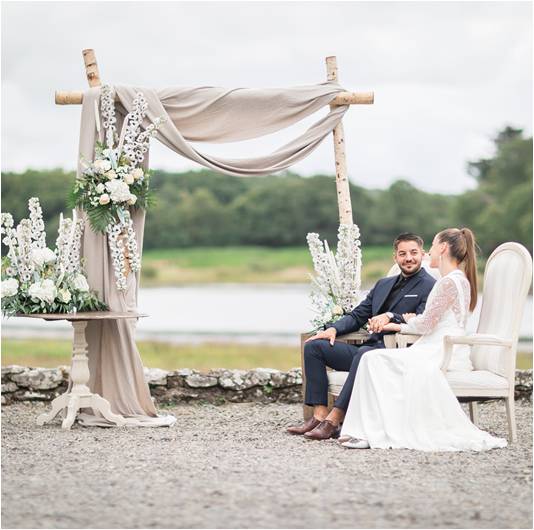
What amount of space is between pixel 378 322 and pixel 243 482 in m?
1.87

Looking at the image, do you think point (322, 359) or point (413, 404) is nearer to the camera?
point (413, 404)

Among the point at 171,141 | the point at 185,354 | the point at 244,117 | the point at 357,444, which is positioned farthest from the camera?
the point at 185,354

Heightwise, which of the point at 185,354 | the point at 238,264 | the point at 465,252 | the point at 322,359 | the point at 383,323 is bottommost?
the point at 185,354

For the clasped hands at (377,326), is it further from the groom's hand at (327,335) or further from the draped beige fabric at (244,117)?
the draped beige fabric at (244,117)

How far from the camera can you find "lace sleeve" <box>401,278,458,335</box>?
18.0 feet

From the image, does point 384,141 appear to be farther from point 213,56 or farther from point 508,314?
point 508,314

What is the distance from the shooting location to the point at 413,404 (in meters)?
5.24

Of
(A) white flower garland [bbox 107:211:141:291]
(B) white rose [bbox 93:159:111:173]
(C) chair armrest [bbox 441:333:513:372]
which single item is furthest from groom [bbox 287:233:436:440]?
(B) white rose [bbox 93:159:111:173]

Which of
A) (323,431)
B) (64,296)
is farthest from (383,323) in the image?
(64,296)

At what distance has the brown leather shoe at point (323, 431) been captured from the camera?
219 inches

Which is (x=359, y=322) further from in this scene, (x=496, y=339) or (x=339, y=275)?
(x=496, y=339)

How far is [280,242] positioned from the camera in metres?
20.9

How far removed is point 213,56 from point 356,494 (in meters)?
16.6

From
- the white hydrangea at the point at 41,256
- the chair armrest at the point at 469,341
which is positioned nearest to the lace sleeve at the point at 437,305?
the chair armrest at the point at 469,341
